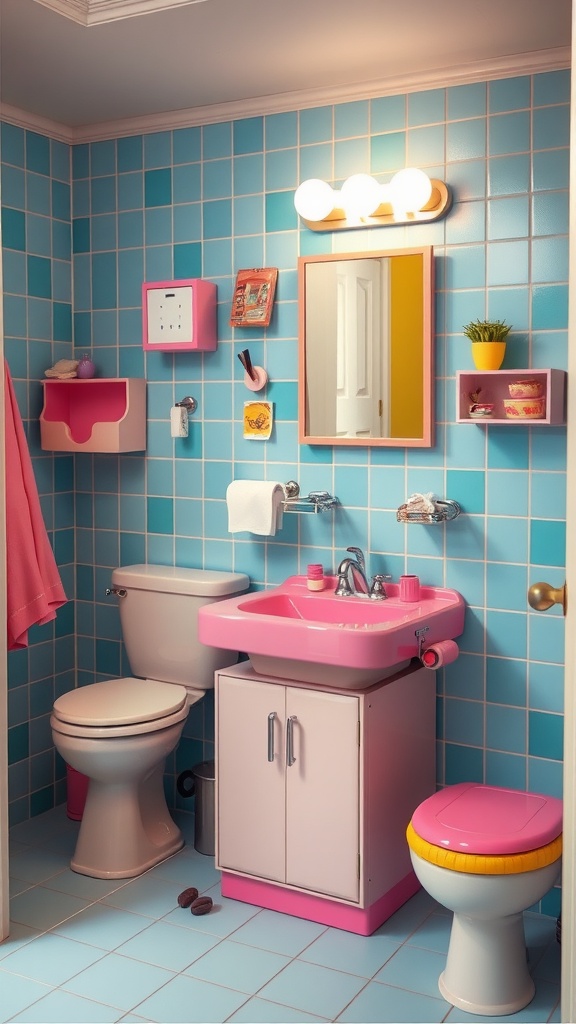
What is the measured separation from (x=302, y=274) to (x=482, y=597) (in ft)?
3.55

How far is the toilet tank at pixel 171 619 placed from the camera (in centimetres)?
313

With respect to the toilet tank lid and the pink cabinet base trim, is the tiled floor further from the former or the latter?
the toilet tank lid

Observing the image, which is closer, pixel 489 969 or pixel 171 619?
pixel 489 969

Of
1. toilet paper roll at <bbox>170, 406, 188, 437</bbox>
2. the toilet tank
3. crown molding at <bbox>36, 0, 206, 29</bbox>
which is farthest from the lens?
toilet paper roll at <bbox>170, 406, 188, 437</bbox>

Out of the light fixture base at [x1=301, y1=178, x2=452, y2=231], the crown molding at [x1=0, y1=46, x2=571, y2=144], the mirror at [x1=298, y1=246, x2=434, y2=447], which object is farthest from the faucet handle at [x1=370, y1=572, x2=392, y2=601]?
the crown molding at [x1=0, y1=46, x2=571, y2=144]

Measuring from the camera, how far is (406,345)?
2848 mm

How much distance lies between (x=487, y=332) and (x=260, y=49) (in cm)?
97

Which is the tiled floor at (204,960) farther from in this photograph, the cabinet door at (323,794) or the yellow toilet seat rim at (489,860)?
the yellow toilet seat rim at (489,860)

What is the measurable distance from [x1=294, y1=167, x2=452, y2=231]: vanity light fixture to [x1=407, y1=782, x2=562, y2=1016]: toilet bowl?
1.61 meters

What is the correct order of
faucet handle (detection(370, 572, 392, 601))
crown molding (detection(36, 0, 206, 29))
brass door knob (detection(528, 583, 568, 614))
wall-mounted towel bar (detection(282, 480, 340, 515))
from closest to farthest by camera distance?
brass door knob (detection(528, 583, 568, 614))
crown molding (detection(36, 0, 206, 29))
faucet handle (detection(370, 572, 392, 601))
wall-mounted towel bar (detection(282, 480, 340, 515))

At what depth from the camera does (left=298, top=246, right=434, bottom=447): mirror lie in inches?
111

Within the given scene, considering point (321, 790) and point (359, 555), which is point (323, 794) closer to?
point (321, 790)

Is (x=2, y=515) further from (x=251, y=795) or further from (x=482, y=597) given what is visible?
(x=482, y=597)

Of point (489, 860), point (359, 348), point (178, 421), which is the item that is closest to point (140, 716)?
point (178, 421)
